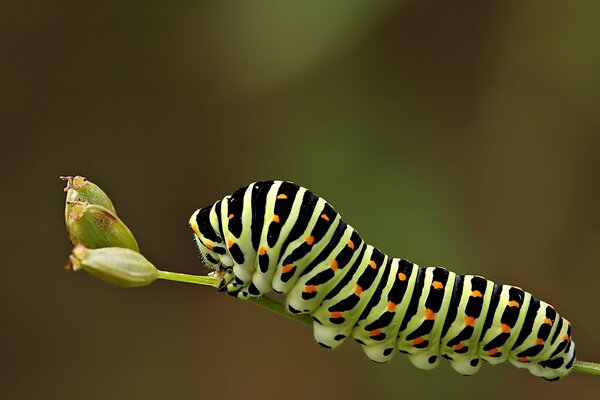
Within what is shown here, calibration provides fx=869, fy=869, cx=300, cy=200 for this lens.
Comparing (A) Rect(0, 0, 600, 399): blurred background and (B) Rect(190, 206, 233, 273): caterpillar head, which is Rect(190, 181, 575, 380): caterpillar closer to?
(B) Rect(190, 206, 233, 273): caterpillar head

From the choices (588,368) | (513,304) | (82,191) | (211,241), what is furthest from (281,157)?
(588,368)

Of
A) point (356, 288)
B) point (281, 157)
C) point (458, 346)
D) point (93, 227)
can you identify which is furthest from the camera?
point (281, 157)

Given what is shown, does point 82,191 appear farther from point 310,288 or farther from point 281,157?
point 281,157

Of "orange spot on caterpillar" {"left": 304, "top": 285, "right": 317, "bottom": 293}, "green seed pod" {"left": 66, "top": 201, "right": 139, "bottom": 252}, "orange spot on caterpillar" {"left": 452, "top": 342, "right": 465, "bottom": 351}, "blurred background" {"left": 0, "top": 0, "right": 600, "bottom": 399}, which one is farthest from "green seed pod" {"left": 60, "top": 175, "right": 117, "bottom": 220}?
"blurred background" {"left": 0, "top": 0, "right": 600, "bottom": 399}

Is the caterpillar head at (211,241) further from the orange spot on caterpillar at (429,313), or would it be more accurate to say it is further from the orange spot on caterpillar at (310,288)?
the orange spot on caterpillar at (429,313)

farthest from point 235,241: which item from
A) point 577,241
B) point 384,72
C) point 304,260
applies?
point 577,241
